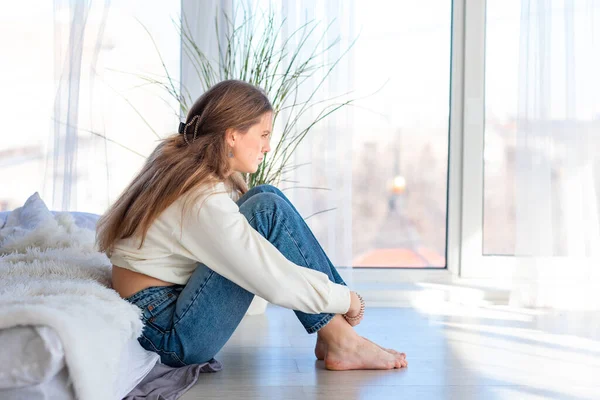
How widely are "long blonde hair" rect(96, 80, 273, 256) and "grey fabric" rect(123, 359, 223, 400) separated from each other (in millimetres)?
370

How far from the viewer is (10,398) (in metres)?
1.50

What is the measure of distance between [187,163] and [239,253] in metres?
0.29

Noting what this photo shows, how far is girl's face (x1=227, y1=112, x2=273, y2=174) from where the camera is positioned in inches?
83.7

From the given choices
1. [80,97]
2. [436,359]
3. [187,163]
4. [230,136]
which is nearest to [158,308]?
[187,163]

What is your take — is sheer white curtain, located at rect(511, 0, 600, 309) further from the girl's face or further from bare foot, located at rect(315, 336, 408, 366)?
the girl's face

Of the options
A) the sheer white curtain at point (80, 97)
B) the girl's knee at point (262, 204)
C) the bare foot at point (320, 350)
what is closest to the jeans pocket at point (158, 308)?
the girl's knee at point (262, 204)

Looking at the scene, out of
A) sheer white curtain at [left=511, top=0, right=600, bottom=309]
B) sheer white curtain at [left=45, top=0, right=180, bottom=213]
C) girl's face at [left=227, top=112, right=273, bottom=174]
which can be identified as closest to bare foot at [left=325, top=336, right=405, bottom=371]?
girl's face at [left=227, top=112, right=273, bottom=174]

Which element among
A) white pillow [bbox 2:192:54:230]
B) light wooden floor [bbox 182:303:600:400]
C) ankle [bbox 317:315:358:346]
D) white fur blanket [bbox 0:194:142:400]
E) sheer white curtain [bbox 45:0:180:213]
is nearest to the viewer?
white fur blanket [bbox 0:194:142:400]

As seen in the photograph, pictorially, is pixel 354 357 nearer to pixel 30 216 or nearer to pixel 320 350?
pixel 320 350

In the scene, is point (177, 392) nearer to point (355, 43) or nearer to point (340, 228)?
point (340, 228)

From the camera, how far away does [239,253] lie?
194 centimetres

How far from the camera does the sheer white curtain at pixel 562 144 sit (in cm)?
333

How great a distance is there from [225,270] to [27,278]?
547mm

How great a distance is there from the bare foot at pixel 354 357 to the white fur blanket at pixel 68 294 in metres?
0.64
